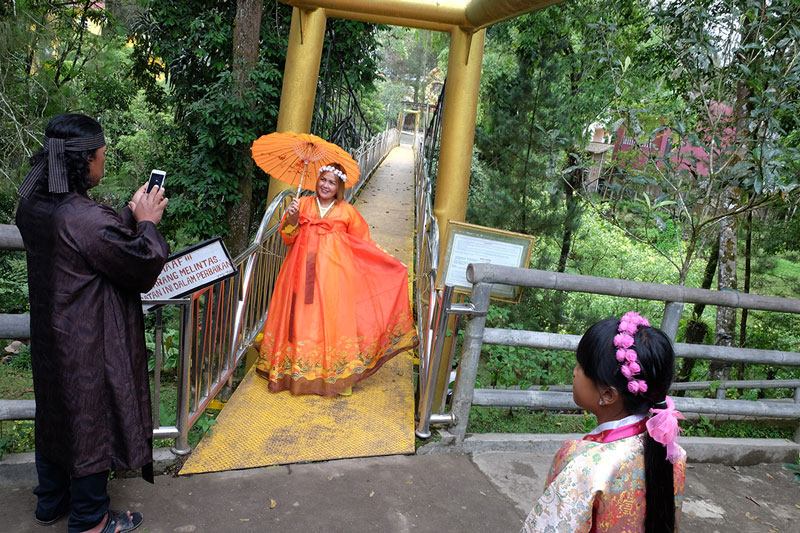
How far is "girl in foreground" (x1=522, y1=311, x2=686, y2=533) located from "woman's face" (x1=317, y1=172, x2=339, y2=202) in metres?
2.60

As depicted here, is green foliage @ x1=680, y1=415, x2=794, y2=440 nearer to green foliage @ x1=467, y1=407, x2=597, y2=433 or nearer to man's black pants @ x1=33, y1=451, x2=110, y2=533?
green foliage @ x1=467, y1=407, x2=597, y2=433

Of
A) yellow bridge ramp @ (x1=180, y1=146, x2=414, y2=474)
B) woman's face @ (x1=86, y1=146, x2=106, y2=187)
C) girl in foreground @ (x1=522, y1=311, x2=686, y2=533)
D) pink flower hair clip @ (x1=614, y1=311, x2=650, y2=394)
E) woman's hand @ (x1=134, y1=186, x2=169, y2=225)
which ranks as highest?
woman's face @ (x1=86, y1=146, x2=106, y2=187)

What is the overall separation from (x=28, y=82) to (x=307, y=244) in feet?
22.1

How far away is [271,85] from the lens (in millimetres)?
6090

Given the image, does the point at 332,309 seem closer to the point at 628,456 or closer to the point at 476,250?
the point at 476,250

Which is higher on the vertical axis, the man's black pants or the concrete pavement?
the man's black pants

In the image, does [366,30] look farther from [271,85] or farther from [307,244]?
[307,244]

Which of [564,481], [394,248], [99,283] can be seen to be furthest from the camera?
[394,248]

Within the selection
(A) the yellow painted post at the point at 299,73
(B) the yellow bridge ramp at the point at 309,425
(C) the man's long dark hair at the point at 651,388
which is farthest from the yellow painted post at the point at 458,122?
(C) the man's long dark hair at the point at 651,388

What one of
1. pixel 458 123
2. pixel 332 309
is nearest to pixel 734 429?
pixel 332 309

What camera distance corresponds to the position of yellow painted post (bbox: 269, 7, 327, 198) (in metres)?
4.68

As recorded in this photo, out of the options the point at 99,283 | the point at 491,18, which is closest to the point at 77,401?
the point at 99,283

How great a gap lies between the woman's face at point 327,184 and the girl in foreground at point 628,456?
260 cm

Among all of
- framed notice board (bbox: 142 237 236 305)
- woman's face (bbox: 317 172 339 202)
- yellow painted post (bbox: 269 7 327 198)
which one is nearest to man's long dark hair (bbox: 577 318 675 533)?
framed notice board (bbox: 142 237 236 305)
